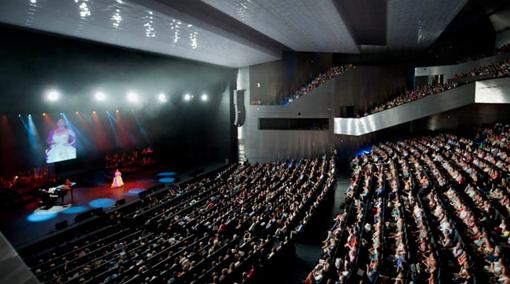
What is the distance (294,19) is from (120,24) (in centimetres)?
647

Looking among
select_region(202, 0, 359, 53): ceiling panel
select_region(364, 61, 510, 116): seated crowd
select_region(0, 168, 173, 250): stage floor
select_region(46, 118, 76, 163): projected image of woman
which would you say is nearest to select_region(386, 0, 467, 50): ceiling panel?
select_region(202, 0, 359, 53): ceiling panel

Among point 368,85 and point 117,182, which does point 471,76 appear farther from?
point 117,182

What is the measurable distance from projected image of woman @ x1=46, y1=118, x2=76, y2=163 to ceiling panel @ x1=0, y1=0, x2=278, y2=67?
15.6ft

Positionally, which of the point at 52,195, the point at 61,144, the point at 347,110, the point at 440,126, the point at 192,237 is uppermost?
the point at 347,110

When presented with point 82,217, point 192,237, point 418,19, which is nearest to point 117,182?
point 82,217

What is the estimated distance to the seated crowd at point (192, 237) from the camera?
715 centimetres

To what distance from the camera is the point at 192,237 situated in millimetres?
9414

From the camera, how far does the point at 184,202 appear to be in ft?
42.2

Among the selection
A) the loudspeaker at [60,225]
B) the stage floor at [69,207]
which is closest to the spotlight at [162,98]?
the stage floor at [69,207]

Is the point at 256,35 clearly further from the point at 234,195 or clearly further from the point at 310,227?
the point at 310,227

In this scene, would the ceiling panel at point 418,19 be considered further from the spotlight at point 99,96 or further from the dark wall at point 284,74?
the spotlight at point 99,96

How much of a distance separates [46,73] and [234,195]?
333 inches

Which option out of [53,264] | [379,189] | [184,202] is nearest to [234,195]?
[184,202]

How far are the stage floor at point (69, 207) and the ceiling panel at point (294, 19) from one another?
28.6 feet
